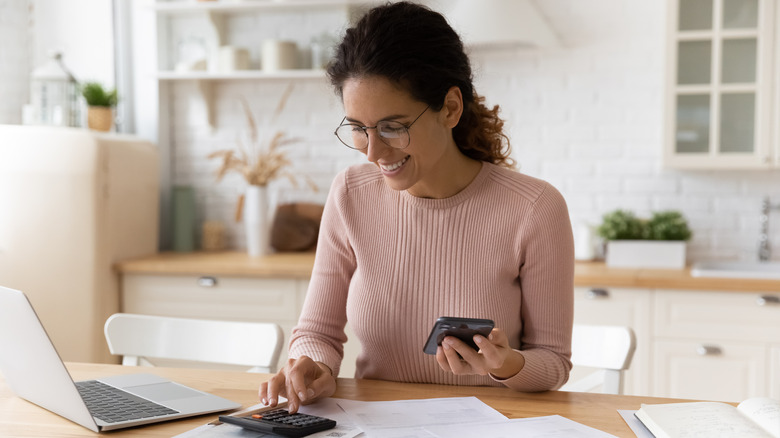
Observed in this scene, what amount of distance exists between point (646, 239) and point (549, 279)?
1.80 m

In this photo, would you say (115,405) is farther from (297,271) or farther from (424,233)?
(297,271)

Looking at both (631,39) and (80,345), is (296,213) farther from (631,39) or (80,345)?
(631,39)

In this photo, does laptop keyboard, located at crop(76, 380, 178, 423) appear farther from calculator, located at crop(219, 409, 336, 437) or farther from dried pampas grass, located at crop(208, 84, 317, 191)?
dried pampas grass, located at crop(208, 84, 317, 191)

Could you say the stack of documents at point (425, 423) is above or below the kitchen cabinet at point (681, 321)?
above

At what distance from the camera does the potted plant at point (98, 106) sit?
3.46 meters

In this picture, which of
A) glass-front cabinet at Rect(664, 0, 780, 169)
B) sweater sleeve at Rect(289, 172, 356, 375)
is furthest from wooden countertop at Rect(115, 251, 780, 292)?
sweater sleeve at Rect(289, 172, 356, 375)

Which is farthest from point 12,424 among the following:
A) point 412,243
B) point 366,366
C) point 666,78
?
point 666,78

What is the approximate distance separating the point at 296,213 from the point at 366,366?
2.02 meters

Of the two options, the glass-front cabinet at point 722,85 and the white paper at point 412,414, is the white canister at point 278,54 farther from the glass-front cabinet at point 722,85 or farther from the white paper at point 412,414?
the white paper at point 412,414

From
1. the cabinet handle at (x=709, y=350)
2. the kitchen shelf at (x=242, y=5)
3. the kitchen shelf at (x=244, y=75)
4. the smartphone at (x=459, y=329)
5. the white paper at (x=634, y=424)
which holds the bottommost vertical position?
the cabinet handle at (x=709, y=350)

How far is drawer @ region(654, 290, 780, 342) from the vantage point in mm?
2787

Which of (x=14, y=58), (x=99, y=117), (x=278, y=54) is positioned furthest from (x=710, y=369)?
(x=14, y=58)

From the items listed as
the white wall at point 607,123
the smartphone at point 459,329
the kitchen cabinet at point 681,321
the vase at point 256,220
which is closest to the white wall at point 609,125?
the white wall at point 607,123

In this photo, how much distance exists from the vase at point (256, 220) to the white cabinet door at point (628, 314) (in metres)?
1.42
